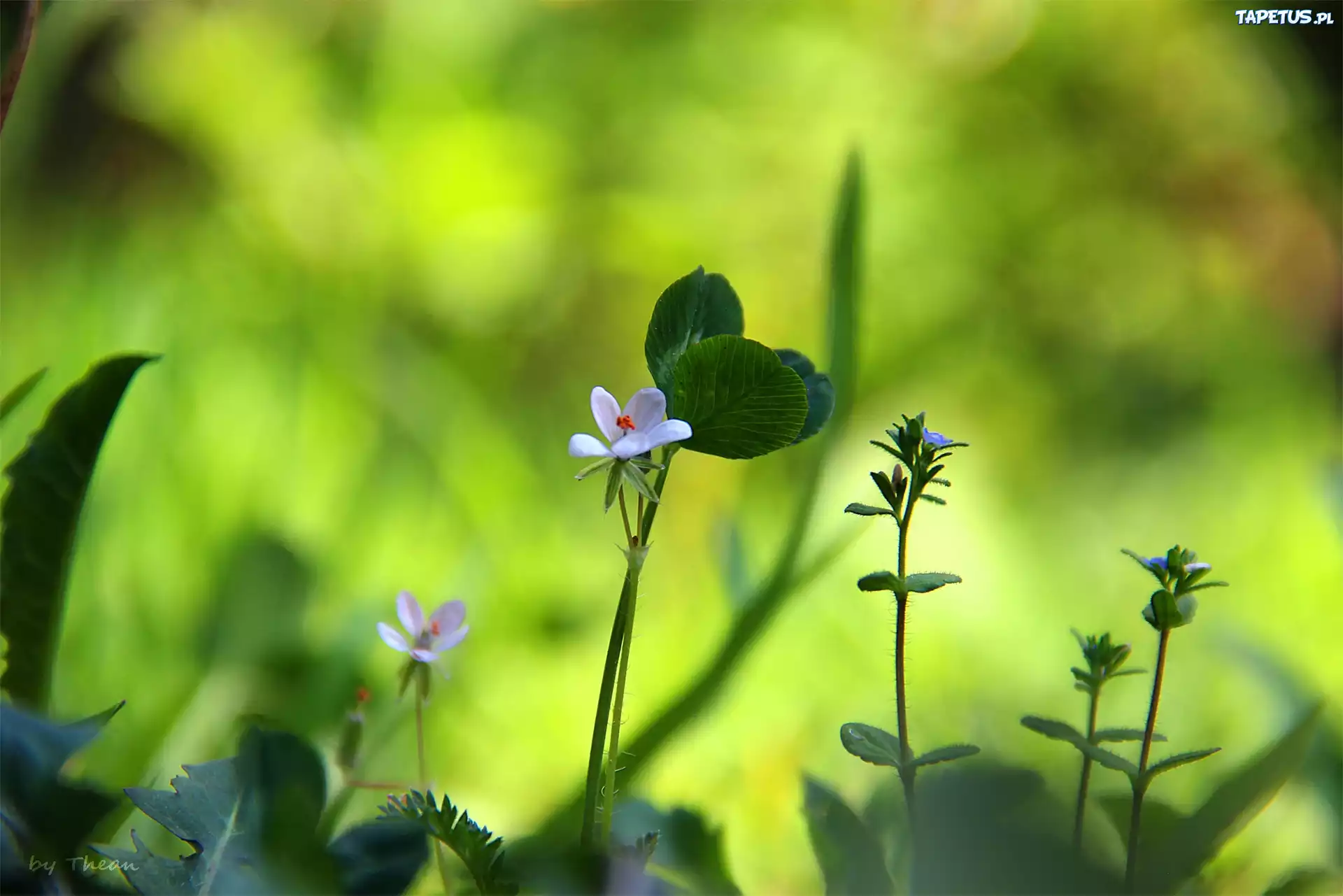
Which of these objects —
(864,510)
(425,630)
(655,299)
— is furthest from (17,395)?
(655,299)

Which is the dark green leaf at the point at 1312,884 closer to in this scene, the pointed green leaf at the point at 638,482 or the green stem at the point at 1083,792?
the green stem at the point at 1083,792

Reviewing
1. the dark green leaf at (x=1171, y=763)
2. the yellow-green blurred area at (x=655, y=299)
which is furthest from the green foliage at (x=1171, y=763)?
the yellow-green blurred area at (x=655, y=299)

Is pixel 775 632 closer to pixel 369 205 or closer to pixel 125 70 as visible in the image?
pixel 369 205

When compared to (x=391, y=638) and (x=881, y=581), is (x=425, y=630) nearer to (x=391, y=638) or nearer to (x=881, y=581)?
(x=391, y=638)

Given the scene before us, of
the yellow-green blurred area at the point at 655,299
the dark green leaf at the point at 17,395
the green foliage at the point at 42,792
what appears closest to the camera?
the green foliage at the point at 42,792

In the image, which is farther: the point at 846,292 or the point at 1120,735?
the point at 846,292
